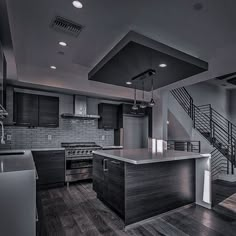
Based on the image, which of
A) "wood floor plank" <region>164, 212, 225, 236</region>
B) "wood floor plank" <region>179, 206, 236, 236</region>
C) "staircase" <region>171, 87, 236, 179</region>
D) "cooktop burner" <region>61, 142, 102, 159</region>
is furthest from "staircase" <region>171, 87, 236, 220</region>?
"cooktop burner" <region>61, 142, 102, 159</region>

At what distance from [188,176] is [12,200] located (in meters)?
2.72

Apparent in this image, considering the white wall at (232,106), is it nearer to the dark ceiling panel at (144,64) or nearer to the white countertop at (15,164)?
the dark ceiling panel at (144,64)

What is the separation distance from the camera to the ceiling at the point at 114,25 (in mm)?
1849

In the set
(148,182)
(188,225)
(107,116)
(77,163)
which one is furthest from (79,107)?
(188,225)

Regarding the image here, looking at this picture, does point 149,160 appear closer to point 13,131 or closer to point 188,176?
point 188,176

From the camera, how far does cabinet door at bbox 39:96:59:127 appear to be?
4.31 m

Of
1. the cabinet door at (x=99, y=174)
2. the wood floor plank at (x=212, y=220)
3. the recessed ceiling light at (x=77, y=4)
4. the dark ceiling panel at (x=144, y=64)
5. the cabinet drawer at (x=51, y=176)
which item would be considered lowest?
the wood floor plank at (x=212, y=220)

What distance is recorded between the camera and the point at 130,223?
2.29 metres

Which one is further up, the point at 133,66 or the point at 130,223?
the point at 133,66

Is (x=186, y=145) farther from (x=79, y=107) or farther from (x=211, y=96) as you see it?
(x=79, y=107)

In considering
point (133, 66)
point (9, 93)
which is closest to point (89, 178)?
point (9, 93)

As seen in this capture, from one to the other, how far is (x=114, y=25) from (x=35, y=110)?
3079 millimetres

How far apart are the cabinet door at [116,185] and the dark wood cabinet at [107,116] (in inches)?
101

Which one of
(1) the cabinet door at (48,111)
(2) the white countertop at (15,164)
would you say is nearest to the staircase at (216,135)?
(1) the cabinet door at (48,111)
